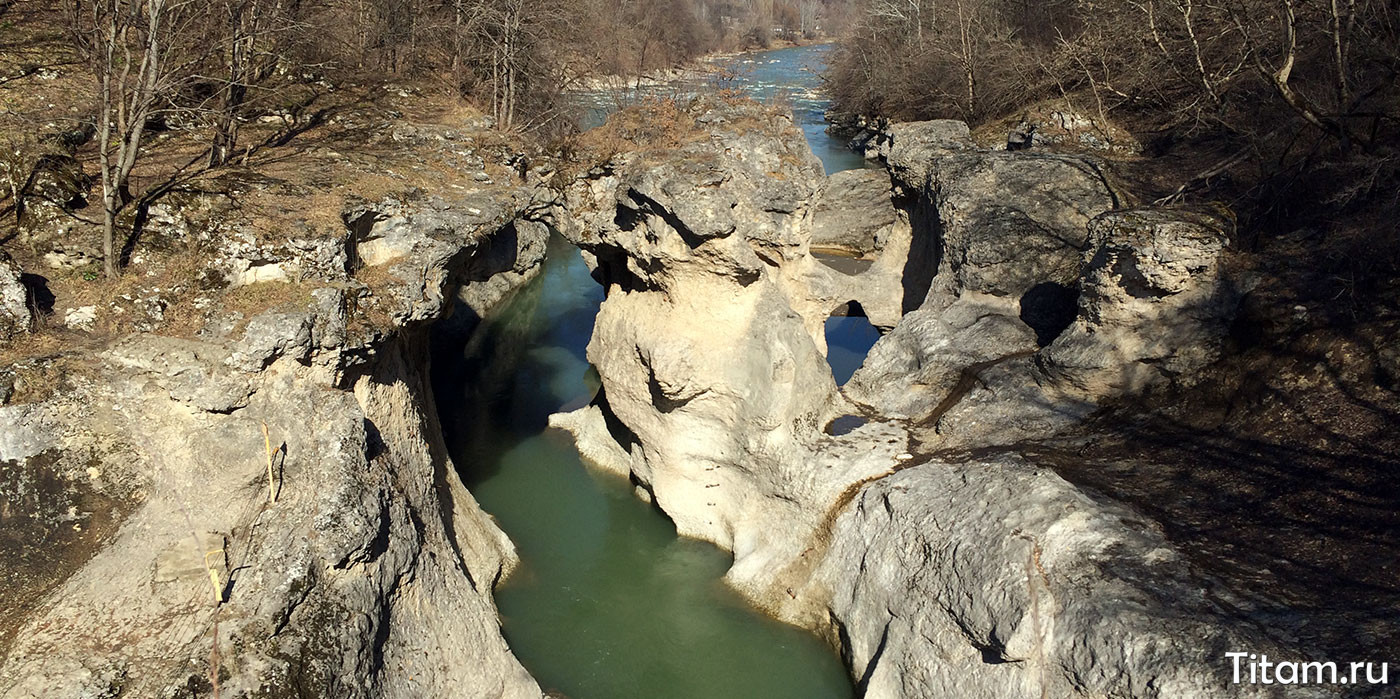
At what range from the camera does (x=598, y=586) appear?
40.6 ft

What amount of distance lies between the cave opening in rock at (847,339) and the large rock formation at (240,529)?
11929 mm

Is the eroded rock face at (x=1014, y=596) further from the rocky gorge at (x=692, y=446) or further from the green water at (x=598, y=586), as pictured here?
the green water at (x=598, y=586)

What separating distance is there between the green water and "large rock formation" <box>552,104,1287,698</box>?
1.59 ft

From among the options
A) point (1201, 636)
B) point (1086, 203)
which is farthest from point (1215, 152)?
point (1201, 636)

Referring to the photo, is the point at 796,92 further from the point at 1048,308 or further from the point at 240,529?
the point at 240,529

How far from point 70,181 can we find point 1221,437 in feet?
44.3

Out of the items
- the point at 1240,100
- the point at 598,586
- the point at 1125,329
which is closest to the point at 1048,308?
the point at 1125,329

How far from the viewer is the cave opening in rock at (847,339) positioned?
20.4 m

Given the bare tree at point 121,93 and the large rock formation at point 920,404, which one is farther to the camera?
the bare tree at point 121,93

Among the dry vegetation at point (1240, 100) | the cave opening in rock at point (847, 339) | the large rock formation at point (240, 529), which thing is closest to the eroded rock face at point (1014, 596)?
the large rock formation at point (240, 529)

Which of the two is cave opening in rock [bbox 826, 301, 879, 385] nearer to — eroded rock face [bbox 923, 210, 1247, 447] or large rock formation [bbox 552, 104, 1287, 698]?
large rock formation [bbox 552, 104, 1287, 698]

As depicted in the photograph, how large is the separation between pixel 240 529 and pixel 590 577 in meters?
5.39

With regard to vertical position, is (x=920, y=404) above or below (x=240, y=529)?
below

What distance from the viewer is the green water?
10.7 meters
